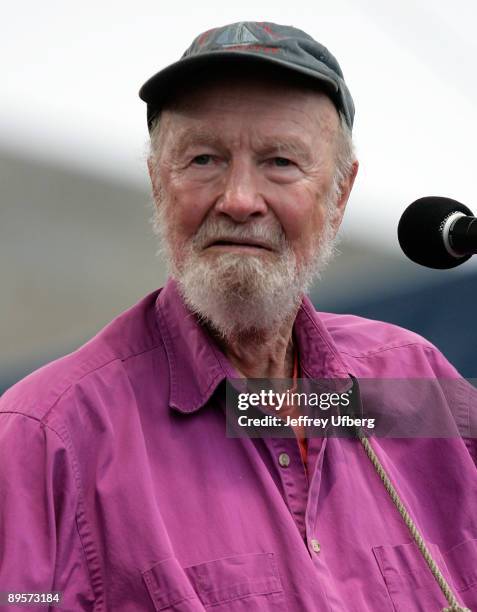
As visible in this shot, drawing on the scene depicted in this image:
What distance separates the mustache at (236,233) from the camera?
1.86 meters

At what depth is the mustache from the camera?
1.86m

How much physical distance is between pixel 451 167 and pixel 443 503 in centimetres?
254

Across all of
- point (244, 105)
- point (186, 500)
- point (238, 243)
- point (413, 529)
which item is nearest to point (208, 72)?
point (244, 105)

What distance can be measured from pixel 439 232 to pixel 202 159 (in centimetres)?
51

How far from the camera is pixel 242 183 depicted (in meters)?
1.85

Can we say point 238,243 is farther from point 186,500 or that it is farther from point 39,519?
point 39,519

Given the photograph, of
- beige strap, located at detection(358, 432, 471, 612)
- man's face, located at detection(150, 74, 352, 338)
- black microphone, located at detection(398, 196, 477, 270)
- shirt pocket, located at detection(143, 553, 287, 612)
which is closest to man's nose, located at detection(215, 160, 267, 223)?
man's face, located at detection(150, 74, 352, 338)

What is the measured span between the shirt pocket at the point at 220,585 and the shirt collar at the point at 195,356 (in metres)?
0.28

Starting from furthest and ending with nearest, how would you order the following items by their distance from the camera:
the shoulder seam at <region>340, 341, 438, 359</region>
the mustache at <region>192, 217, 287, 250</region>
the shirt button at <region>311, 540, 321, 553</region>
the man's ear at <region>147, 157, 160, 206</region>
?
the shoulder seam at <region>340, 341, 438, 359</region> → the man's ear at <region>147, 157, 160, 206</region> → the mustache at <region>192, 217, 287, 250</region> → the shirt button at <region>311, 540, 321, 553</region>

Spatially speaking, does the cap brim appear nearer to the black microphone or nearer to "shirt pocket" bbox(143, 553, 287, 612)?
the black microphone

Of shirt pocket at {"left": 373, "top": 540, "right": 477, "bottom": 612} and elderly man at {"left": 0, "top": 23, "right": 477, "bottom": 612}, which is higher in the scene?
elderly man at {"left": 0, "top": 23, "right": 477, "bottom": 612}

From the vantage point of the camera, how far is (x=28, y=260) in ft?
11.5

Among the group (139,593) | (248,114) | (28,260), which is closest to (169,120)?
(248,114)

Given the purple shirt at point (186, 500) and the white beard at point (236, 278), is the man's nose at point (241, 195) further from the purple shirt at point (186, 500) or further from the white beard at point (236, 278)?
the purple shirt at point (186, 500)
